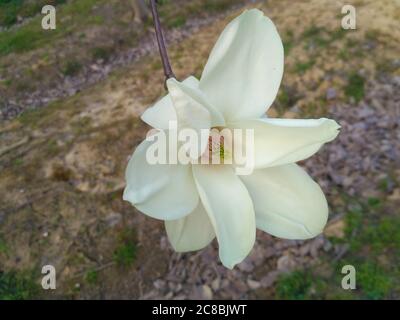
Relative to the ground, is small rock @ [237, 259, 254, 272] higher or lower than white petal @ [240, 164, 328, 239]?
lower

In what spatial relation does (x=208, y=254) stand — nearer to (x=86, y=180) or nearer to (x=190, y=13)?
(x=86, y=180)

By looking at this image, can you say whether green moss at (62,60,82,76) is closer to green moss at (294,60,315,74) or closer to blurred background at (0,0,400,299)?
blurred background at (0,0,400,299)

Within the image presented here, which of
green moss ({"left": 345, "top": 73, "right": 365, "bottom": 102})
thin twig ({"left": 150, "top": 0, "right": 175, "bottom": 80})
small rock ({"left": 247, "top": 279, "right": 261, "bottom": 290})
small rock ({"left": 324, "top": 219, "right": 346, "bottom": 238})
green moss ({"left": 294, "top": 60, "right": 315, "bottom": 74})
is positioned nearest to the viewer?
thin twig ({"left": 150, "top": 0, "right": 175, "bottom": 80})

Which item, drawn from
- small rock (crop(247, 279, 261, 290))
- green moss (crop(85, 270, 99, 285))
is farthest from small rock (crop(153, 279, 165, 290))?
small rock (crop(247, 279, 261, 290))

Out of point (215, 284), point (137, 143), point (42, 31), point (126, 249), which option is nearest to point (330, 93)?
point (137, 143)

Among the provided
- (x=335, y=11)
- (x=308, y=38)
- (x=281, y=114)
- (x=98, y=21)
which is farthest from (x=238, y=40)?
(x=98, y=21)

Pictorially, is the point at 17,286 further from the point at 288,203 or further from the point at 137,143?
the point at 288,203
